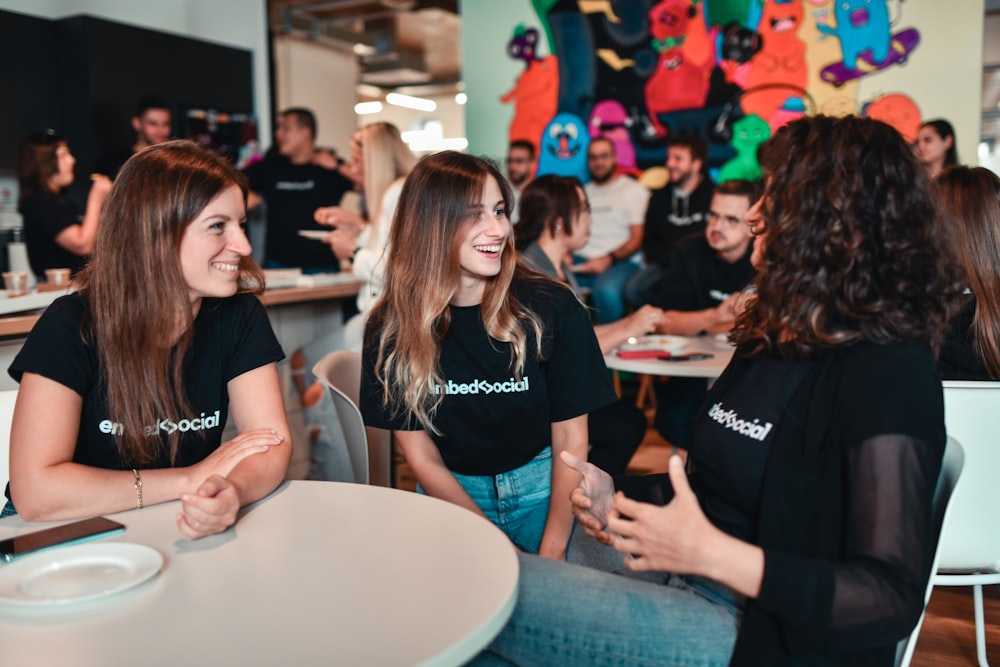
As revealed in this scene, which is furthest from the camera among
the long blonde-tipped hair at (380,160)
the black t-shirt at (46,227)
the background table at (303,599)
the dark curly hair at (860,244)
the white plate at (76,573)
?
the black t-shirt at (46,227)

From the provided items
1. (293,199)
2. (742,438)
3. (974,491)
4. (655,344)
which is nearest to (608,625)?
(742,438)

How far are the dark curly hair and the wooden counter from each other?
1.97 m

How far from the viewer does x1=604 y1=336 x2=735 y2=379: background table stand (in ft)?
8.46

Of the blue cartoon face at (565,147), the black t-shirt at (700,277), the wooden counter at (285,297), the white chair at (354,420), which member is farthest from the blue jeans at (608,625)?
the blue cartoon face at (565,147)

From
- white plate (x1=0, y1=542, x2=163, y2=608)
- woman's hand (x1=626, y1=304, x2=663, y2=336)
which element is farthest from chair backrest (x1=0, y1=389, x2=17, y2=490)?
woman's hand (x1=626, y1=304, x2=663, y2=336)

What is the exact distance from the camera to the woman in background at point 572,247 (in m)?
2.94

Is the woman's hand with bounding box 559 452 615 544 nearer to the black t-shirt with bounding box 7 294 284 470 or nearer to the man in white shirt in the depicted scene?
the black t-shirt with bounding box 7 294 284 470

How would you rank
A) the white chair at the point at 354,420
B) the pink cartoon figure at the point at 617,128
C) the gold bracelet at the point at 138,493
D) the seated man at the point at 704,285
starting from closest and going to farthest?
1. the gold bracelet at the point at 138,493
2. the white chair at the point at 354,420
3. the seated man at the point at 704,285
4. the pink cartoon figure at the point at 617,128

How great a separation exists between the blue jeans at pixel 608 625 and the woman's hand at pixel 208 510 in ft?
1.51

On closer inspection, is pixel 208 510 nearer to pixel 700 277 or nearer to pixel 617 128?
pixel 700 277

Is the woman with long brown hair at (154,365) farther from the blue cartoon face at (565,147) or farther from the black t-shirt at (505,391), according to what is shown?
the blue cartoon face at (565,147)

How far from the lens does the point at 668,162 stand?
561 centimetres

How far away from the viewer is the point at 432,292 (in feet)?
6.13

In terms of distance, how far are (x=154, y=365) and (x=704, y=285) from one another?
2737mm
